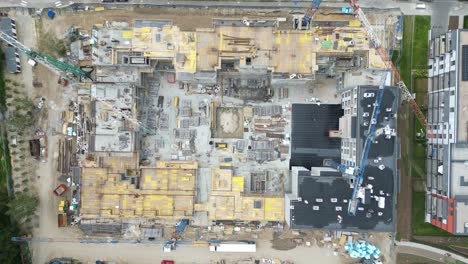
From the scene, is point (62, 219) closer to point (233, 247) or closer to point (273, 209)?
point (233, 247)

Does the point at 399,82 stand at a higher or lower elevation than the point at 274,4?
lower

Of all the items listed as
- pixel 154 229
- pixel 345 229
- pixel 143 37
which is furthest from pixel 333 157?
pixel 143 37

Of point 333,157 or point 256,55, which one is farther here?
point 333,157

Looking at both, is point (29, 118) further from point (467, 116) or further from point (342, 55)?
point (467, 116)

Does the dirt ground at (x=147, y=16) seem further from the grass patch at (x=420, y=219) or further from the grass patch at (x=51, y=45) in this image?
the grass patch at (x=420, y=219)

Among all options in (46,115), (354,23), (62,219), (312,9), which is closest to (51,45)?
(46,115)

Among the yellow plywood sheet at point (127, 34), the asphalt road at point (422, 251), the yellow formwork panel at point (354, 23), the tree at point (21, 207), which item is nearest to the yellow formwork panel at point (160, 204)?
the tree at point (21, 207)
